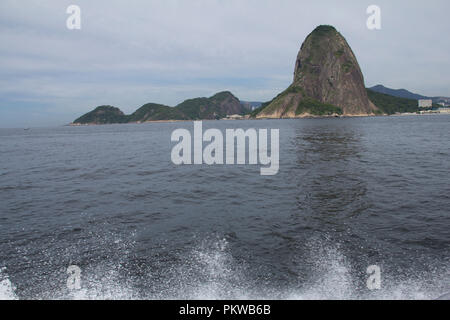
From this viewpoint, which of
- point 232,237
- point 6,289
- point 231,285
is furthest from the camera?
point 232,237

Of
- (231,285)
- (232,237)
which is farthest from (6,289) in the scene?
(232,237)

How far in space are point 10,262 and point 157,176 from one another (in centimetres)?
1563

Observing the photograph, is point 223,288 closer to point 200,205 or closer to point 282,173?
point 200,205

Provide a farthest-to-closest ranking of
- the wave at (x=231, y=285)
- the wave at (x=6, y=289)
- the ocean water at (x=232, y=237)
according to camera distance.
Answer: the ocean water at (x=232, y=237) → the wave at (x=6, y=289) → the wave at (x=231, y=285)

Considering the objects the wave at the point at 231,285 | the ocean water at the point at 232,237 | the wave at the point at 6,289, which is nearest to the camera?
the wave at the point at 231,285

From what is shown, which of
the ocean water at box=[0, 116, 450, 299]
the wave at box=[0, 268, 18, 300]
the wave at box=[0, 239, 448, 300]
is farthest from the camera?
the ocean water at box=[0, 116, 450, 299]

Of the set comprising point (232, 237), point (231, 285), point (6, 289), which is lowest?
point (6, 289)

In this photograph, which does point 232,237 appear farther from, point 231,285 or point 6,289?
point 6,289

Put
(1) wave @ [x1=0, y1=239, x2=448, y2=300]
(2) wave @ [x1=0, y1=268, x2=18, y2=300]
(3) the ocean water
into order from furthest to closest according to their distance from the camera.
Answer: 1. (3) the ocean water
2. (2) wave @ [x1=0, y1=268, x2=18, y2=300]
3. (1) wave @ [x1=0, y1=239, x2=448, y2=300]

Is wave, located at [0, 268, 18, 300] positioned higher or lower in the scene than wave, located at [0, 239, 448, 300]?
lower

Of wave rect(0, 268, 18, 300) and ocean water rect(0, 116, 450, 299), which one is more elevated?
ocean water rect(0, 116, 450, 299)

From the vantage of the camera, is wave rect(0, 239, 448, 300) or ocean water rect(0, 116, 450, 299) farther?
ocean water rect(0, 116, 450, 299)

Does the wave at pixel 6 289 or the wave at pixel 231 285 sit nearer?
the wave at pixel 231 285

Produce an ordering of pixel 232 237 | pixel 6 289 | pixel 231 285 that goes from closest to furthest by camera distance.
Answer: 1. pixel 231 285
2. pixel 6 289
3. pixel 232 237
